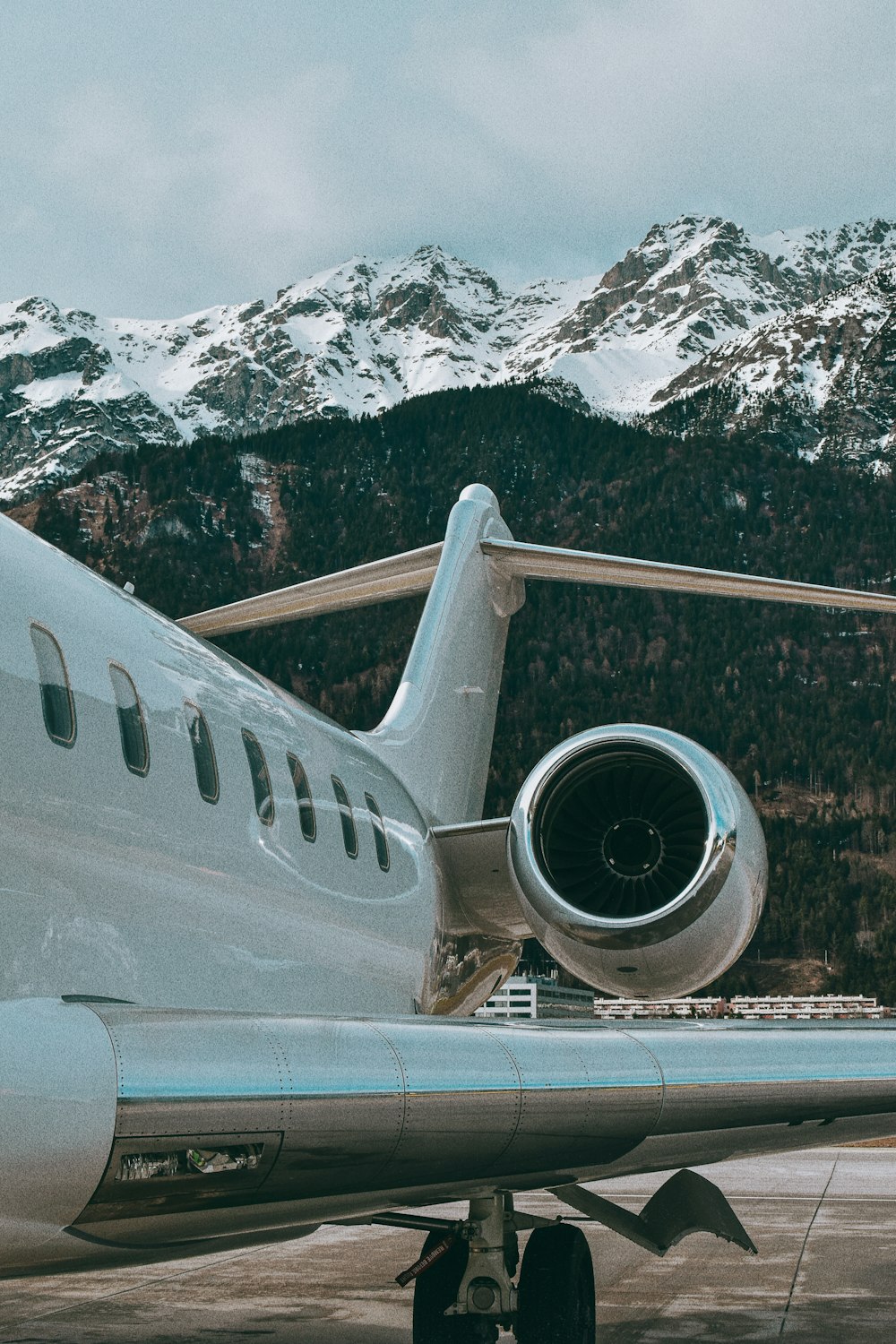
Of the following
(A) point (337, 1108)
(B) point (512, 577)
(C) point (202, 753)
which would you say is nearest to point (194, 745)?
(C) point (202, 753)

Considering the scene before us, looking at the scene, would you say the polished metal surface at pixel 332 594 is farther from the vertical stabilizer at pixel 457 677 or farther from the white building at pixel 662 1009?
the white building at pixel 662 1009

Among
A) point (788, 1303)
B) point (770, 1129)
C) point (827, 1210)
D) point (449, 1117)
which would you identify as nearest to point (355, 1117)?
point (449, 1117)

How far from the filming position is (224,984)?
6.59 meters

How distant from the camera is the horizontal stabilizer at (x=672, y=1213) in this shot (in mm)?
7723

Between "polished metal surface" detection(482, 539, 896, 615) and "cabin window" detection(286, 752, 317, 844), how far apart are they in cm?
286

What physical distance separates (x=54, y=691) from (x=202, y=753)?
1.27 m

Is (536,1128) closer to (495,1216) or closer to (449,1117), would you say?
(449,1117)

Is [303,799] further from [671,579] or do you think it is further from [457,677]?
[457,677]

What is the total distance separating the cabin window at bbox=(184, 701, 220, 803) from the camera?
22.3 ft

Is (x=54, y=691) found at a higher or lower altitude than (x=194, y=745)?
higher

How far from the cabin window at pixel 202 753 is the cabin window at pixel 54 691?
40.7 inches

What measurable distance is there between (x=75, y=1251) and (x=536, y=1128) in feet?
6.43

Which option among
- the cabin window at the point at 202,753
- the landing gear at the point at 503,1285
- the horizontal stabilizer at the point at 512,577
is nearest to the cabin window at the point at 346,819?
the cabin window at the point at 202,753

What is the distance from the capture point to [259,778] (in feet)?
24.7
